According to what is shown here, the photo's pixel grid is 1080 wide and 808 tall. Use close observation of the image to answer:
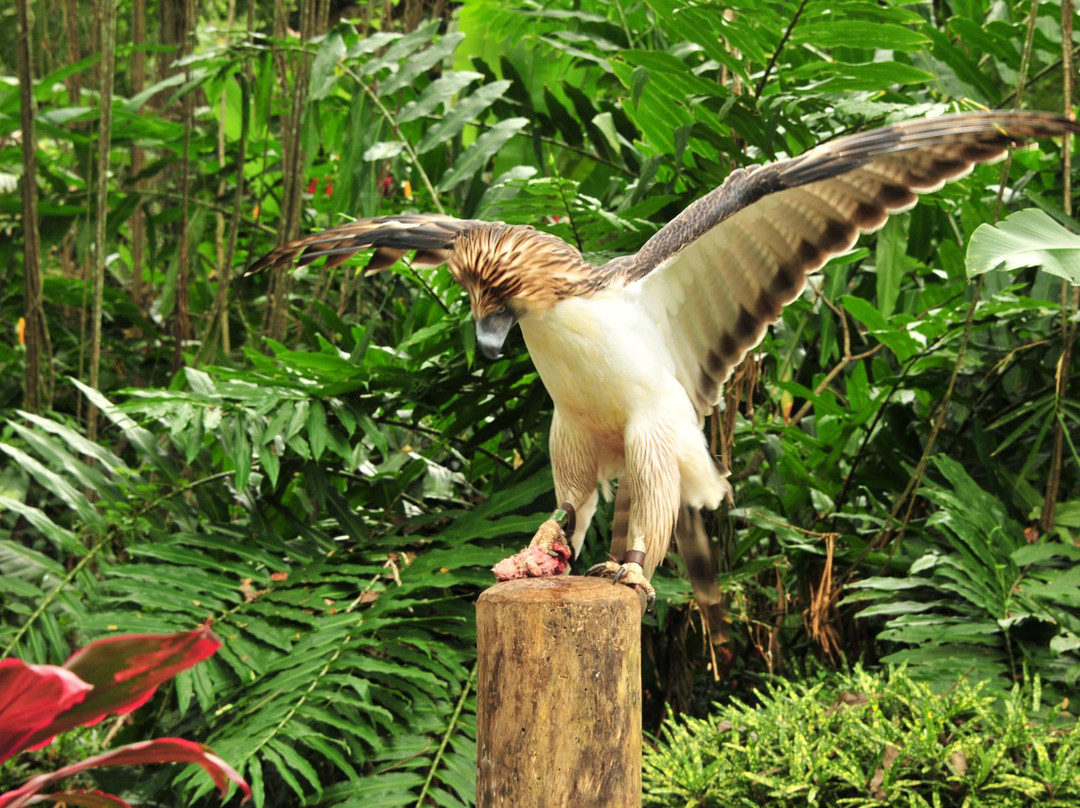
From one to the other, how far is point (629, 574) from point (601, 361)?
15.8 inches

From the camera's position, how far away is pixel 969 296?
3729 millimetres

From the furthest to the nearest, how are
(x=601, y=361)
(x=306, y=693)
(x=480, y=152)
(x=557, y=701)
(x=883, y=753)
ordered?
(x=480, y=152)
(x=306, y=693)
(x=883, y=753)
(x=601, y=361)
(x=557, y=701)

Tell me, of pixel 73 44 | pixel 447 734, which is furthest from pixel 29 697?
pixel 73 44

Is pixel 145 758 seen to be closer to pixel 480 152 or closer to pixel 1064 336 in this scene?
pixel 480 152

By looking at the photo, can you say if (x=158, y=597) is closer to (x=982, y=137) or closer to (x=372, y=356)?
(x=372, y=356)

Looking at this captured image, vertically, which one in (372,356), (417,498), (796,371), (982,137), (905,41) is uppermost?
(905,41)

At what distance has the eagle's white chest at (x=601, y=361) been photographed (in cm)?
196

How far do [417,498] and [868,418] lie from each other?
151 centimetres

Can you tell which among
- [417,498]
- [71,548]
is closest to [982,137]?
[417,498]

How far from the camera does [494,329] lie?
1891 mm

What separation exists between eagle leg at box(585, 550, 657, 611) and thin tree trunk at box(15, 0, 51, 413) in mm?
2572

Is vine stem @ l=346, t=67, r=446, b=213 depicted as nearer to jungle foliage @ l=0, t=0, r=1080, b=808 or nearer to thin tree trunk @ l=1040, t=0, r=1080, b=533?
jungle foliage @ l=0, t=0, r=1080, b=808

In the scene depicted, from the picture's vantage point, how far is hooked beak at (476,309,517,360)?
1.85 m

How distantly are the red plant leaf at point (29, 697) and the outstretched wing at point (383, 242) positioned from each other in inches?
45.6
